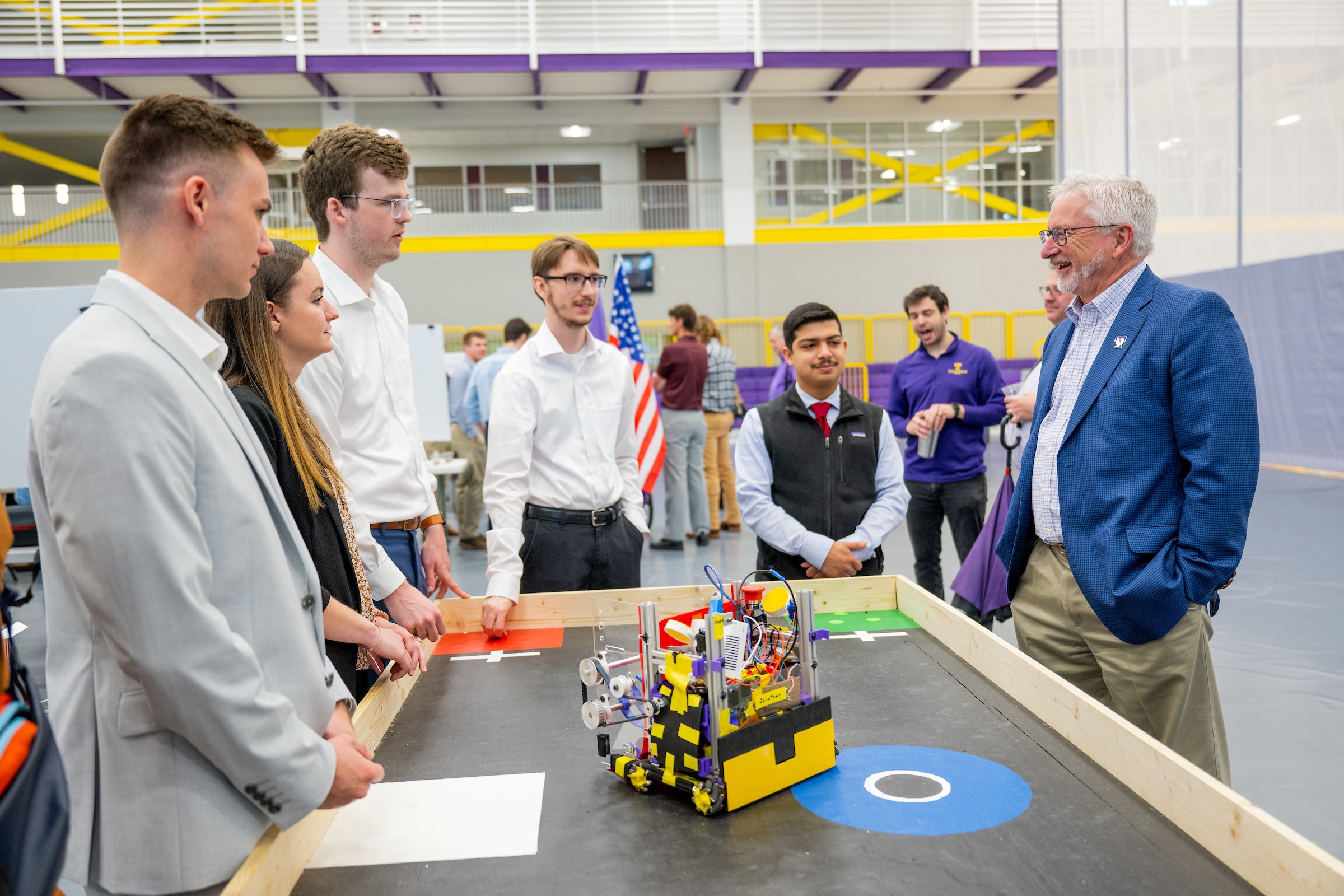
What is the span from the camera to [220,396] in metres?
1.01

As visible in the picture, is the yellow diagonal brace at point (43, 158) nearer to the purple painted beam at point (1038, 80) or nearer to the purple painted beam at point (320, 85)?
the purple painted beam at point (320, 85)

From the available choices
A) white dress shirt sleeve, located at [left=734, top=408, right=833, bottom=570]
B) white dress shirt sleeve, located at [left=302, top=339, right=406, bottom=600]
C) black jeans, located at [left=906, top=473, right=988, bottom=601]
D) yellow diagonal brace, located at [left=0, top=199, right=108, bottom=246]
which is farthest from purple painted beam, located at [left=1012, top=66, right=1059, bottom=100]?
yellow diagonal brace, located at [left=0, top=199, right=108, bottom=246]

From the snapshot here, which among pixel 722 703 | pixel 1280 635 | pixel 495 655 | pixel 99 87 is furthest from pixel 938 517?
pixel 99 87

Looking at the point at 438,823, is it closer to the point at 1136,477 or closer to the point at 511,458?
the point at 511,458

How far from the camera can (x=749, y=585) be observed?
1382mm

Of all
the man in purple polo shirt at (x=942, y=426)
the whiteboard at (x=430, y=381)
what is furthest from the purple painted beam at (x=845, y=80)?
the man in purple polo shirt at (x=942, y=426)

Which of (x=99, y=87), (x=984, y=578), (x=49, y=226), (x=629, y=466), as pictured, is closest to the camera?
(x=629, y=466)

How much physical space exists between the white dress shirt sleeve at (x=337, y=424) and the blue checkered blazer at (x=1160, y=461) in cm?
138

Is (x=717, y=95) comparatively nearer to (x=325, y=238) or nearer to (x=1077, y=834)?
(x=325, y=238)

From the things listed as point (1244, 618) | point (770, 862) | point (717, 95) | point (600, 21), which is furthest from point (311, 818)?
point (717, 95)

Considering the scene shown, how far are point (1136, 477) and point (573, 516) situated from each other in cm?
135

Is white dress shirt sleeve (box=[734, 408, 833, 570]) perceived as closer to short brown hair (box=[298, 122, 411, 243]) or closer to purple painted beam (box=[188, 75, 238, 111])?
short brown hair (box=[298, 122, 411, 243])

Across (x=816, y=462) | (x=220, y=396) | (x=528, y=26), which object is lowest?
(x=816, y=462)

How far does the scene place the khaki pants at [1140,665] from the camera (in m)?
1.83
